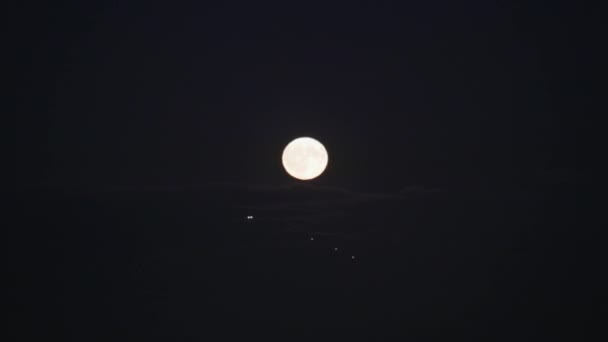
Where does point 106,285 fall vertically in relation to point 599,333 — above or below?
above

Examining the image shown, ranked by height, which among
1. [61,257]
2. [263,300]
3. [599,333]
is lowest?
[599,333]

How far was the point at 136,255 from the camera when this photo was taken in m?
49.1

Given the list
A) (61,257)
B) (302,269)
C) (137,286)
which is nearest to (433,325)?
(302,269)

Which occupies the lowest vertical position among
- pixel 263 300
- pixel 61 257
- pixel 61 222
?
pixel 263 300

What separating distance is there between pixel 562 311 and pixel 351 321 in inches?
1349

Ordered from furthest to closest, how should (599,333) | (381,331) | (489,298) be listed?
1. (489,298)
2. (599,333)
3. (381,331)

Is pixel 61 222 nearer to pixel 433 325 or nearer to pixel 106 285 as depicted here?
pixel 106 285

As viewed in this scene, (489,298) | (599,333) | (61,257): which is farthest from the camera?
(489,298)

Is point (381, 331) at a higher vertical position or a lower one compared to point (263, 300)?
lower

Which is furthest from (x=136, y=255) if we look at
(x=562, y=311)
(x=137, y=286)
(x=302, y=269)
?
(x=562, y=311)

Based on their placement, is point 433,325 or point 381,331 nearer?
point 381,331

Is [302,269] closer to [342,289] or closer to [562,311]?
[342,289]

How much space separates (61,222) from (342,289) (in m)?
31.6

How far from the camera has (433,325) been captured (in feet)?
213
